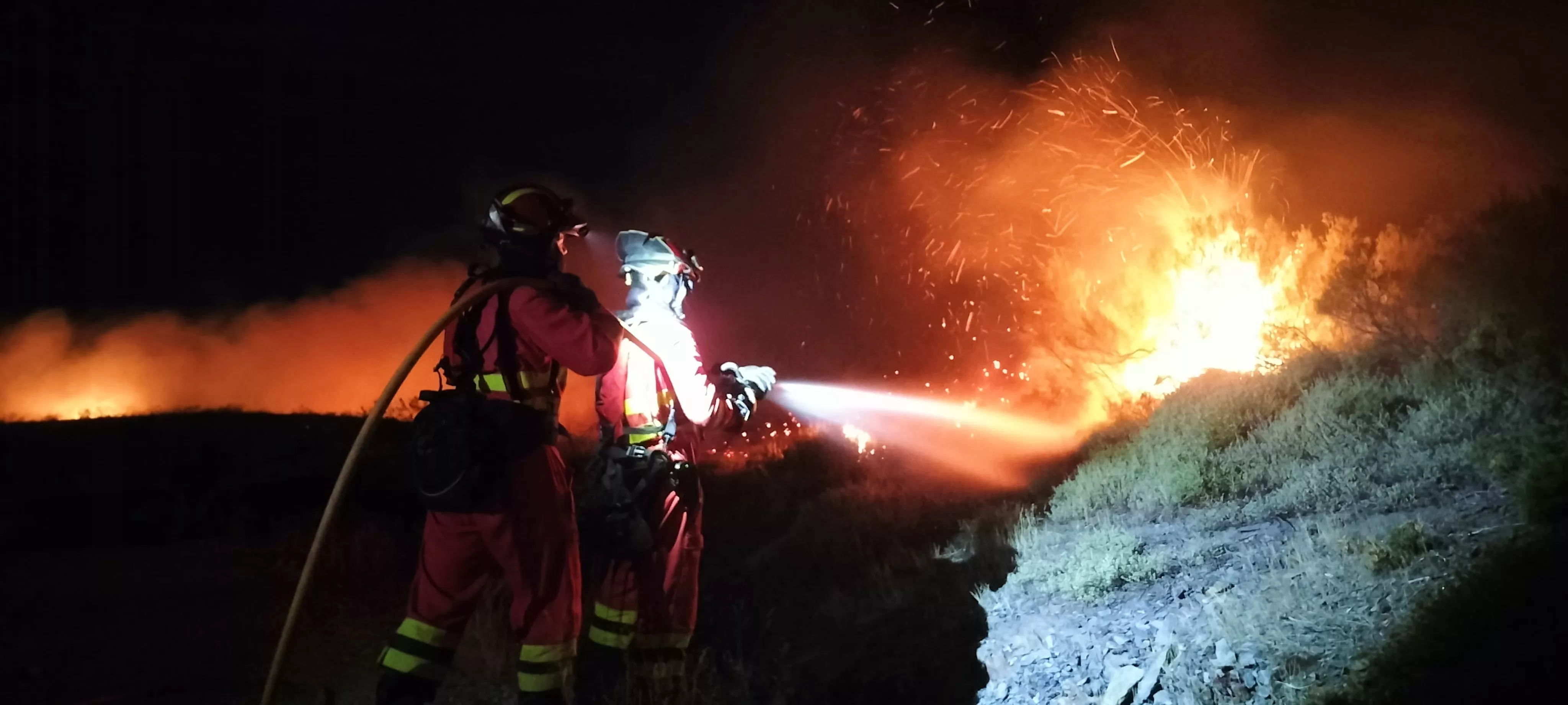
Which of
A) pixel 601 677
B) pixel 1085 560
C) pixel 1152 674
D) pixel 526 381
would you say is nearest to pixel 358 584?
pixel 601 677

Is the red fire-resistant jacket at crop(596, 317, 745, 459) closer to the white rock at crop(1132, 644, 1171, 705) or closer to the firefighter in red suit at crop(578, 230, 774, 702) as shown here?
the firefighter in red suit at crop(578, 230, 774, 702)

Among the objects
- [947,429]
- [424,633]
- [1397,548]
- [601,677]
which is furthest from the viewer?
[947,429]

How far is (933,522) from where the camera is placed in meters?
8.38

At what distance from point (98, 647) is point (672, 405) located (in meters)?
4.67

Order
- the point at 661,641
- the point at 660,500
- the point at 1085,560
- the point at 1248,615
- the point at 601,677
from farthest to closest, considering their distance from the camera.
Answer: the point at 1085,560, the point at 601,677, the point at 661,641, the point at 660,500, the point at 1248,615

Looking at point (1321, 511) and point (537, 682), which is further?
point (1321, 511)

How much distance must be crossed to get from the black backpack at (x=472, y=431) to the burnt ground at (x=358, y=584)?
5.69 feet

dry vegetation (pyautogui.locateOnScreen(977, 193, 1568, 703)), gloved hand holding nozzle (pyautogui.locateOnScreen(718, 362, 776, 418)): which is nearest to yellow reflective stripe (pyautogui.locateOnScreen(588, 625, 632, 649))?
gloved hand holding nozzle (pyautogui.locateOnScreen(718, 362, 776, 418))

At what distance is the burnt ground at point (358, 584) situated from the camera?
538 centimetres

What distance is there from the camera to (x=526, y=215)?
3967mm

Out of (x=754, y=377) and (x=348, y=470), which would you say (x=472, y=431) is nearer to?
(x=348, y=470)

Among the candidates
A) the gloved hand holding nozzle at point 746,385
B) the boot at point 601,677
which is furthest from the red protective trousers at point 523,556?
the boot at point 601,677

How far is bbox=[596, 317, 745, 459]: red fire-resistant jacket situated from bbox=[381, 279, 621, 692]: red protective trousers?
21.0 inches

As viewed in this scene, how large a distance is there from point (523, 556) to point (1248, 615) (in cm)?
295
